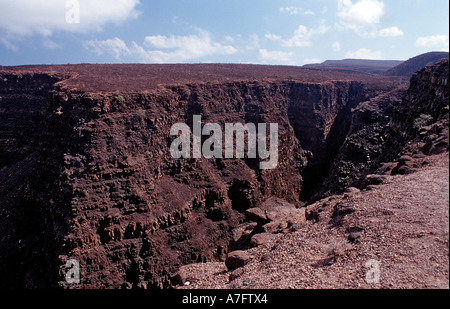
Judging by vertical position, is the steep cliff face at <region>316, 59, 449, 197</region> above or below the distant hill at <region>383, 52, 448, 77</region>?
below

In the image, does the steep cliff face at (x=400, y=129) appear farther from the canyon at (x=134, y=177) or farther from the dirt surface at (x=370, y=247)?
the dirt surface at (x=370, y=247)

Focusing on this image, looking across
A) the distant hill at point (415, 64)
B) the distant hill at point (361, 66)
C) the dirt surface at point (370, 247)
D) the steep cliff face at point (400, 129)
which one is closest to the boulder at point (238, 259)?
the dirt surface at point (370, 247)

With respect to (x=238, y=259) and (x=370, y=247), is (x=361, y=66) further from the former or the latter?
(x=370, y=247)

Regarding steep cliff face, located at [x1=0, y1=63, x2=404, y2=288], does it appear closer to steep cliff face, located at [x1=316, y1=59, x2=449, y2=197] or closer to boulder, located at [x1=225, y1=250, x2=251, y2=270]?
steep cliff face, located at [x1=316, y1=59, x2=449, y2=197]

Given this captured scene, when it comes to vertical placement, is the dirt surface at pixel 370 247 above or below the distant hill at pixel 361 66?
below

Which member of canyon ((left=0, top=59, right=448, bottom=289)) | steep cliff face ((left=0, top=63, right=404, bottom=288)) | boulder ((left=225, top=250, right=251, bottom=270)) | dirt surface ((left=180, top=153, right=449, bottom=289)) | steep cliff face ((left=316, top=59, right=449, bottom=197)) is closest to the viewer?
dirt surface ((left=180, top=153, right=449, bottom=289))

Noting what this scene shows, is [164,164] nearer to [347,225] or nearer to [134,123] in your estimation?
[134,123]

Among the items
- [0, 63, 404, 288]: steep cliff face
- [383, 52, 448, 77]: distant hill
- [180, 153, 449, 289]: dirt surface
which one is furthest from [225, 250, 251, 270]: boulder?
[383, 52, 448, 77]: distant hill
